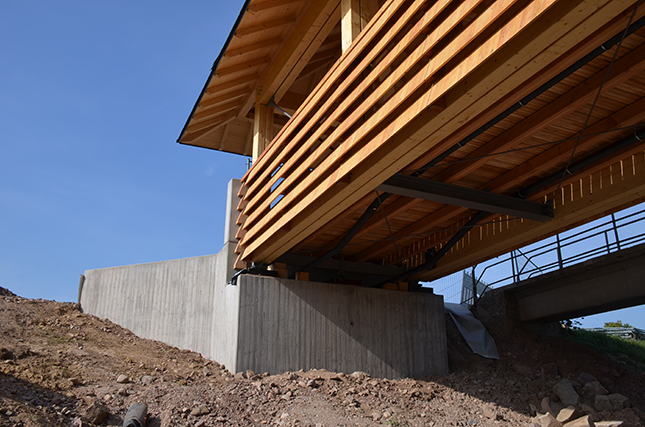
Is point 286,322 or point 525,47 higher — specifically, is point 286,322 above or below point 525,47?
below

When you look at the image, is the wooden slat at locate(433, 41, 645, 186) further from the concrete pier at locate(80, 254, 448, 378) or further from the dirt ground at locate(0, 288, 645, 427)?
the dirt ground at locate(0, 288, 645, 427)

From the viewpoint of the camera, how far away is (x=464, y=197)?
8430 mm

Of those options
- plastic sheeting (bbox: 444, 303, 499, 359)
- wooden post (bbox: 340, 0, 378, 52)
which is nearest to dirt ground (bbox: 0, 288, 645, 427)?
plastic sheeting (bbox: 444, 303, 499, 359)

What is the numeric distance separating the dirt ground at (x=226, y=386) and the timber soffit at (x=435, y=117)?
9.23 feet

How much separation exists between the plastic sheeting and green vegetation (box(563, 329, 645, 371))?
2.65m

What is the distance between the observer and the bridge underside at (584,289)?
35.3 ft

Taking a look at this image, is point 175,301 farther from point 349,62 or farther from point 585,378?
point 585,378

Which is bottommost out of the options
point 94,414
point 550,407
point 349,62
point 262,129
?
point 550,407

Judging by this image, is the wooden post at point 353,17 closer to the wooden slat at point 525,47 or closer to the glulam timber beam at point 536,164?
the wooden slat at point 525,47

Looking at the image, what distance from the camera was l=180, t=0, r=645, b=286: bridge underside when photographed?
4.95 meters

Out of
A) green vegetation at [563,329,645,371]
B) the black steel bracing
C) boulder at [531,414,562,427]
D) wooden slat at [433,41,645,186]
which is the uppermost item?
wooden slat at [433,41,645,186]

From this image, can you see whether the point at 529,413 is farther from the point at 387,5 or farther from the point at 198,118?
the point at 198,118

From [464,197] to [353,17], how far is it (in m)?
3.44

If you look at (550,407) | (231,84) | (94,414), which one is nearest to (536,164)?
(550,407)
